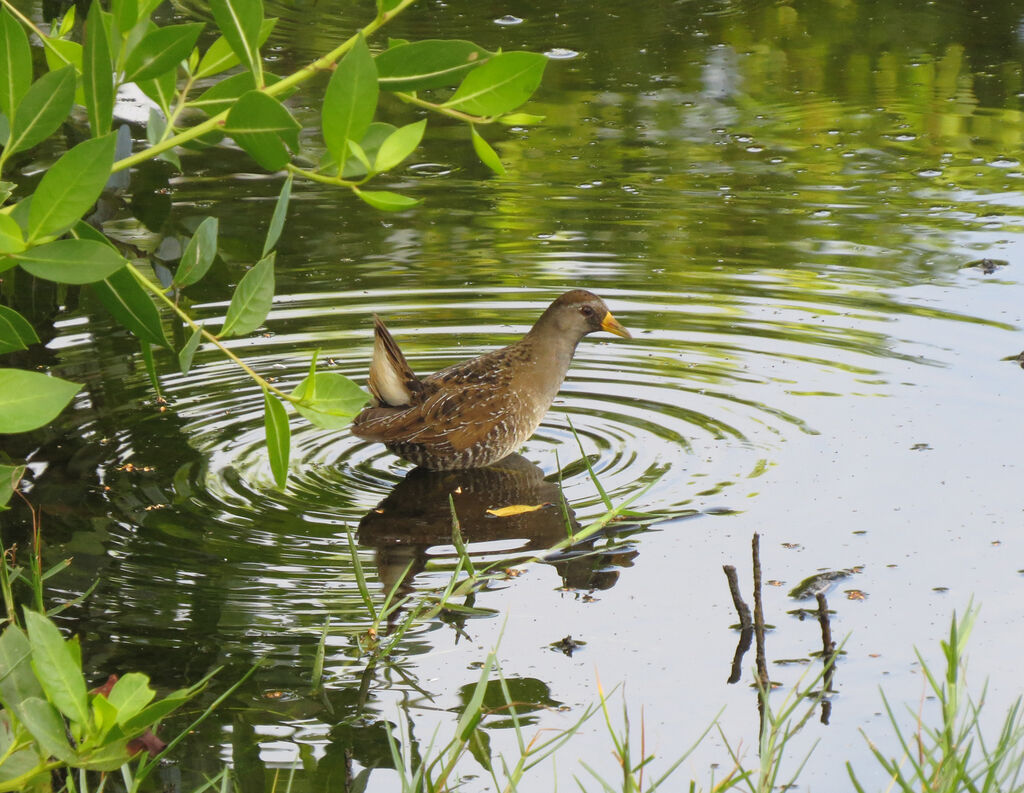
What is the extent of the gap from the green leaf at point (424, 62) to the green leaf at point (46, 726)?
123 cm

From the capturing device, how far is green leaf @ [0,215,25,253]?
2.22 meters

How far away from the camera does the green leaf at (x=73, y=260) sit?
2.26 metres

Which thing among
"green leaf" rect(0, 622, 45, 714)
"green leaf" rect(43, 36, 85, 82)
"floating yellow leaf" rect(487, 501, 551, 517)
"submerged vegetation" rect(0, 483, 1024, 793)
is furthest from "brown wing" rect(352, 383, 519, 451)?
"green leaf" rect(0, 622, 45, 714)

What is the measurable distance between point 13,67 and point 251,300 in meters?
0.58

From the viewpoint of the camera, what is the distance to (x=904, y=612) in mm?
3758

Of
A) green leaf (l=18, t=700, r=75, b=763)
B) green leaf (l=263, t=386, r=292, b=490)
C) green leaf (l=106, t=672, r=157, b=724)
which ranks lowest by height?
green leaf (l=18, t=700, r=75, b=763)

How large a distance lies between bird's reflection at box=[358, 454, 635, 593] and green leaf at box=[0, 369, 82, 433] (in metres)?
1.70

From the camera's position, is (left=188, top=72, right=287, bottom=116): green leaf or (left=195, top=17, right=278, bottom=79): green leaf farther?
(left=195, top=17, right=278, bottom=79): green leaf

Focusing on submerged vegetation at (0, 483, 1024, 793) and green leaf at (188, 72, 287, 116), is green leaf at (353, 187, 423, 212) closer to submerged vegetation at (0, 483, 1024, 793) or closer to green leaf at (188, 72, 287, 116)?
green leaf at (188, 72, 287, 116)

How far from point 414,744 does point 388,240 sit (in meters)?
4.77

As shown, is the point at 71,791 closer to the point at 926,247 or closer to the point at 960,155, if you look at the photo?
the point at 926,247

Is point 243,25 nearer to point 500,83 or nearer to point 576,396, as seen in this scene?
point 500,83

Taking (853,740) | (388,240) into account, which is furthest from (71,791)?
(388,240)

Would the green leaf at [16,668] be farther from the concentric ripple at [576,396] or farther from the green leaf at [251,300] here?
the concentric ripple at [576,396]
